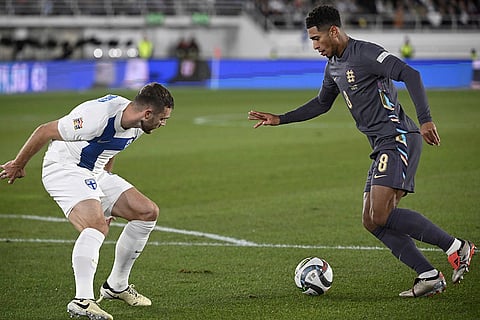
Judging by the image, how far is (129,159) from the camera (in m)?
17.8

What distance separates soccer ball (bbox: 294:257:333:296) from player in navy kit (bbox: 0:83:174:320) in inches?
48.4

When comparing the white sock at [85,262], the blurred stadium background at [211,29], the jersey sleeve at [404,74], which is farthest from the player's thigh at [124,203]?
the blurred stadium background at [211,29]

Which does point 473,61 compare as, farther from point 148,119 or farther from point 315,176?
point 148,119

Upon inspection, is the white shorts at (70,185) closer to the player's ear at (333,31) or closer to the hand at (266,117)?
the hand at (266,117)

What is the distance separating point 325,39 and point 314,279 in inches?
74.7

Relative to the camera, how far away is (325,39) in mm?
7473

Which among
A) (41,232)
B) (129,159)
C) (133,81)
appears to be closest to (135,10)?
(133,81)

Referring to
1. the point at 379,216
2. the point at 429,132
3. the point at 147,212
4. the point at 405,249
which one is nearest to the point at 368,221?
the point at 379,216

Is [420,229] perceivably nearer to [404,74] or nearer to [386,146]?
[386,146]

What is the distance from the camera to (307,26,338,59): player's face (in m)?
7.46

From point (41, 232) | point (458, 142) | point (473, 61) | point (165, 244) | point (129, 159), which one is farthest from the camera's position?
point (473, 61)

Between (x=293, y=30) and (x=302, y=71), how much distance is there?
10.9 meters

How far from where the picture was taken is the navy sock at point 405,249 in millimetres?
7391

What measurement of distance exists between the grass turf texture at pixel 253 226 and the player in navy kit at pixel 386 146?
306 mm
